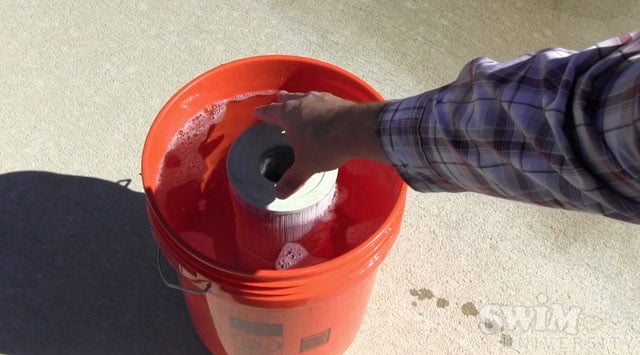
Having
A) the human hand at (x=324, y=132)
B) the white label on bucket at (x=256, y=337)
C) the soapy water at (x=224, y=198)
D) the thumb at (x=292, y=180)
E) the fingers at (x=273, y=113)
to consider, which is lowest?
the white label on bucket at (x=256, y=337)

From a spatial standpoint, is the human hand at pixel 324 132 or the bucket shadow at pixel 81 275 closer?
the human hand at pixel 324 132

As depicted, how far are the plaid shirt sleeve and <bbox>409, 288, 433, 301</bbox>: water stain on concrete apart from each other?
0.80m

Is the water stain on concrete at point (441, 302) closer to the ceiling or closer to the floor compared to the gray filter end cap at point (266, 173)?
closer to the floor

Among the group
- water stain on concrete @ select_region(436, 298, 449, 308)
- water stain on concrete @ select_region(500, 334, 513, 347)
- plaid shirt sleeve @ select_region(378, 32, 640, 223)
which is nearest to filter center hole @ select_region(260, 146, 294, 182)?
plaid shirt sleeve @ select_region(378, 32, 640, 223)

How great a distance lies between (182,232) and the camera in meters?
1.42

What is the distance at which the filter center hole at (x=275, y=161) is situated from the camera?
4.45 ft

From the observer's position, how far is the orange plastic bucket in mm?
1109

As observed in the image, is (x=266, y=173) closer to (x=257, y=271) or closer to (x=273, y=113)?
(x=273, y=113)

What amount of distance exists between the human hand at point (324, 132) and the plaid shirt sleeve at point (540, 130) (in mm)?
52

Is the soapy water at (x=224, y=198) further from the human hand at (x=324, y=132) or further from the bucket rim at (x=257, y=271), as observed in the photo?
the human hand at (x=324, y=132)

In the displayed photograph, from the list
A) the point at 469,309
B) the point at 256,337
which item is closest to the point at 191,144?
the point at 256,337

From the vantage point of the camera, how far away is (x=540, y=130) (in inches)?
28.9

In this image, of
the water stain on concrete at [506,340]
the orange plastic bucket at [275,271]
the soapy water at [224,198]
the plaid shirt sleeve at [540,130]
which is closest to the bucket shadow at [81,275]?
the orange plastic bucket at [275,271]

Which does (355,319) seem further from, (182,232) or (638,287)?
(638,287)
